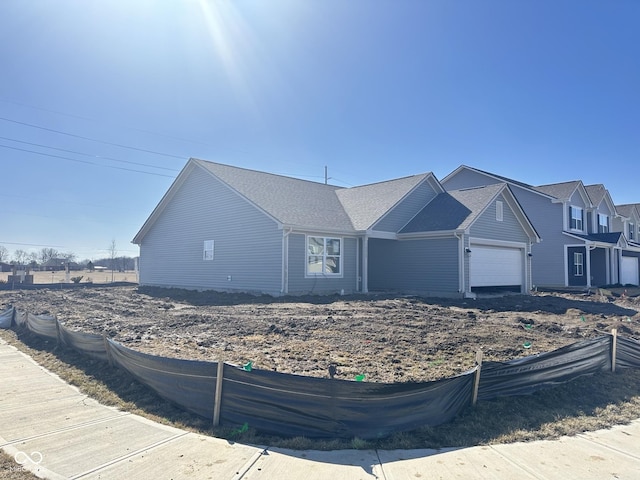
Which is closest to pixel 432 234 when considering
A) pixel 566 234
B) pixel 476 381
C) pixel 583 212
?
pixel 476 381

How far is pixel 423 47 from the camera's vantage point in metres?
13.6

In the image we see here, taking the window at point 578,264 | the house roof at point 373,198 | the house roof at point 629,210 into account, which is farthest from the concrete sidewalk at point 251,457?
the house roof at point 629,210

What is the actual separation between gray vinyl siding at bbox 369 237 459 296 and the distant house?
0.15ft

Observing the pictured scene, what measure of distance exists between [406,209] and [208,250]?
9.74 meters

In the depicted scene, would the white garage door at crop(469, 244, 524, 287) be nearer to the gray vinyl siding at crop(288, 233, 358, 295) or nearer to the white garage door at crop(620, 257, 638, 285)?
the gray vinyl siding at crop(288, 233, 358, 295)

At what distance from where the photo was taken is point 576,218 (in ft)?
94.8

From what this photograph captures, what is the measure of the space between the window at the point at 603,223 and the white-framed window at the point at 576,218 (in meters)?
3.99

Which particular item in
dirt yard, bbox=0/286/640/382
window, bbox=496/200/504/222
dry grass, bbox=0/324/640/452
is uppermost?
window, bbox=496/200/504/222

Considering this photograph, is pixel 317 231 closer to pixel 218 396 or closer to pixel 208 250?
pixel 208 250

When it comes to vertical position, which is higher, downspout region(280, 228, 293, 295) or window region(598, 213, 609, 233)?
window region(598, 213, 609, 233)

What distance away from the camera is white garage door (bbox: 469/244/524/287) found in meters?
18.8

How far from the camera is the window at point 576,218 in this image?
28.5 meters

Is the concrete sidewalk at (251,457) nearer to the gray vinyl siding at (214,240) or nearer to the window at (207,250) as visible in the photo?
the gray vinyl siding at (214,240)

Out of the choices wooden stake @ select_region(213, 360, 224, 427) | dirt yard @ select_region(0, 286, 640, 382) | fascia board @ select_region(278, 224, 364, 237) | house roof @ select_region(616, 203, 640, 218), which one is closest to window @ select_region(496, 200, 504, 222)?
dirt yard @ select_region(0, 286, 640, 382)
